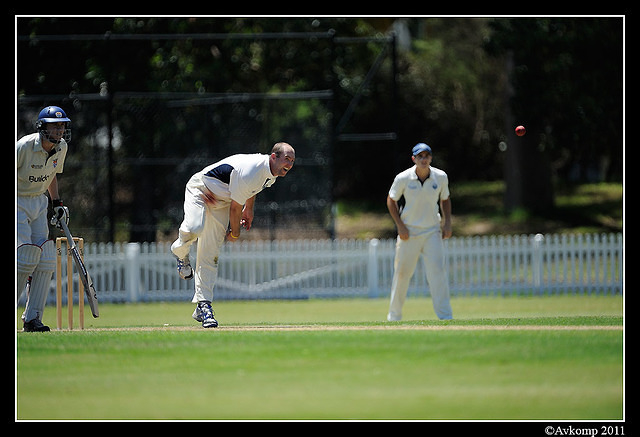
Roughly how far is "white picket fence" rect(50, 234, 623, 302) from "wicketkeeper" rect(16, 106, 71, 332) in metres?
8.14

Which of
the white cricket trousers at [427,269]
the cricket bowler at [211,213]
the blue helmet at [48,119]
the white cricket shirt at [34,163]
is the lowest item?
the white cricket trousers at [427,269]

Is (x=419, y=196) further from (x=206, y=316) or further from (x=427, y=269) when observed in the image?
(x=206, y=316)

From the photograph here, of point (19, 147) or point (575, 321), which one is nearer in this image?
point (19, 147)

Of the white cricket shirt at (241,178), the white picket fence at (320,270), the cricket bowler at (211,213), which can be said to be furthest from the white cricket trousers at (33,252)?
the white picket fence at (320,270)

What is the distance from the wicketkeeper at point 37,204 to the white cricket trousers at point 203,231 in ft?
3.90

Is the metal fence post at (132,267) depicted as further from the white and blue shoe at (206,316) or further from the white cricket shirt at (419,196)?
the white and blue shoe at (206,316)

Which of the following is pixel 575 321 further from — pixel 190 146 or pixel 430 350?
pixel 190 146

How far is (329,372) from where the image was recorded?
8.41m

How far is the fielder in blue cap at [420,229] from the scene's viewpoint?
12.9m

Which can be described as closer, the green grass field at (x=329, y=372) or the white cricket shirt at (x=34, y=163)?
the green grass field at (x=329, y=372)

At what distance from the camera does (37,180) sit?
33.4 feet

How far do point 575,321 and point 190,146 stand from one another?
11.9 metres

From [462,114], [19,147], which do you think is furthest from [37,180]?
[462,114]

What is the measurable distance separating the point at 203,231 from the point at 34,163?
5.69 ft
